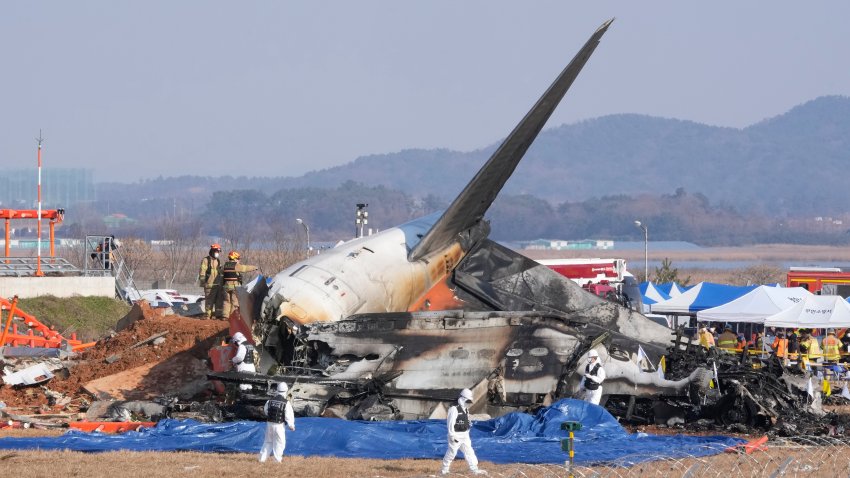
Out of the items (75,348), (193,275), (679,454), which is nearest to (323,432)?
(679,454)

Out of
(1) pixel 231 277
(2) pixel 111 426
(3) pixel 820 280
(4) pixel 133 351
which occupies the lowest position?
(2) pixel 111 426

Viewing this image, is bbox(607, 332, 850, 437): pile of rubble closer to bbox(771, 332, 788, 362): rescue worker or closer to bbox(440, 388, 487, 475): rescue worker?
bbox(440, 388, 487, 475): rescue worker

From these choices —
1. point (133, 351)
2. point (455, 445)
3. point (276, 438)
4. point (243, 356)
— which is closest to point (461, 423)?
point (455, 445)

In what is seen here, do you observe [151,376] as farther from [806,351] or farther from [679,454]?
[806,351]

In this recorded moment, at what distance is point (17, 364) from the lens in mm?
33781

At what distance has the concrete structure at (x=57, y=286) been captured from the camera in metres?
53.9

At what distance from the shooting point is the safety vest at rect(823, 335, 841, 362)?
128 ft

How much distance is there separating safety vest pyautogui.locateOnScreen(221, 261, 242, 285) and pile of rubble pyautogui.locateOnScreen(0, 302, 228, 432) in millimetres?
1385

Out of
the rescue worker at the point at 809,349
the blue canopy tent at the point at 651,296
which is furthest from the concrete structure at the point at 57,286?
the rescue worker at the point at 809,349

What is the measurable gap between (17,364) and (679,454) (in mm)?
20147

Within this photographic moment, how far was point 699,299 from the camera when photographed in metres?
50.2

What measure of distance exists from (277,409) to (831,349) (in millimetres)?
24825

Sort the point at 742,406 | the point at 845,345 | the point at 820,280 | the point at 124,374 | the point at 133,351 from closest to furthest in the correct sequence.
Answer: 1. the point at 742,406
2. the point at 124,374
3. the point at 133,351
4. the point at 845,345
5. the point at 820,280

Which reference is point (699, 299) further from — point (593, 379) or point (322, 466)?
point (322, 466)
